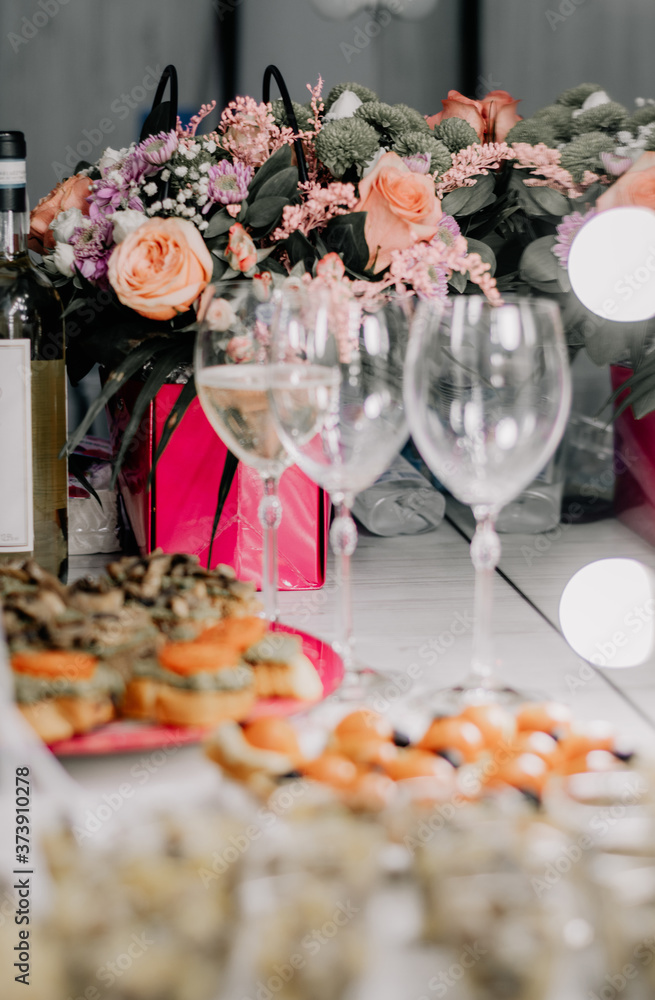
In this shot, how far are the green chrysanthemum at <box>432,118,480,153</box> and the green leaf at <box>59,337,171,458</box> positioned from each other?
0.35 m

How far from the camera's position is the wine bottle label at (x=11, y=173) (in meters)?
0.77

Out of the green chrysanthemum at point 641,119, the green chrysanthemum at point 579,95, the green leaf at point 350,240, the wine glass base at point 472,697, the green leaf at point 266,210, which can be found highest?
the green chrysanthemum at point 579,95

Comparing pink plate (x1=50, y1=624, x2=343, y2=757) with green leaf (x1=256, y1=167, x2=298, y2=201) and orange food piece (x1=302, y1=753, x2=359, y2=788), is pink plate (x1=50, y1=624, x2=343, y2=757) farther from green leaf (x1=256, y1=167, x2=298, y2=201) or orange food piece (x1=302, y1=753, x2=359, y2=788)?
green leaf (x1=256, y1=167, x2=298, y2=201)

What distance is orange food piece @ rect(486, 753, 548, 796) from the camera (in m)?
0.47

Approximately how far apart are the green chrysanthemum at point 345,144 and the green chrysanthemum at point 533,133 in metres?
0.19

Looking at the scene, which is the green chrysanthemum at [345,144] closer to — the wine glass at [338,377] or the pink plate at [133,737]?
the wine glass at [338,377]

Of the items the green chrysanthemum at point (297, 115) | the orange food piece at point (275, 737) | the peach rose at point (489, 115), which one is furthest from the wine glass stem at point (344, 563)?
the peach rose at point (489, 115)

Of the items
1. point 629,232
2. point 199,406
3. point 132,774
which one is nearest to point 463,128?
point 629,232

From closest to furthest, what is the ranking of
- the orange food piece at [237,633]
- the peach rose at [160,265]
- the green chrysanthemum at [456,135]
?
the orange food piece at [237,633] → the peach rose at [160,265] → the green chrysanthemum at [456,135]

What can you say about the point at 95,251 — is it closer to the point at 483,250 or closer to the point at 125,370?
the point at 125,370

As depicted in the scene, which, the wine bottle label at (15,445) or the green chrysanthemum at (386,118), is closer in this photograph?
the wine bottle label at (15,445)

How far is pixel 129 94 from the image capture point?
234 cm

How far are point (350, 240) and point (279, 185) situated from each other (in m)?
0.07

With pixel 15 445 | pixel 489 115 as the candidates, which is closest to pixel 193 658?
pixel 15 445
